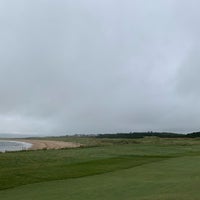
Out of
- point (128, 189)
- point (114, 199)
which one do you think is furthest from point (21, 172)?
point (114, 199)

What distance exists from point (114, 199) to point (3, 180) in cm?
1106

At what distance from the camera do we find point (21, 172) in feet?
98.4

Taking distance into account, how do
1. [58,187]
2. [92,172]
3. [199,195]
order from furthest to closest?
1. [92,172]
2. [58,187]
3. [199,195]

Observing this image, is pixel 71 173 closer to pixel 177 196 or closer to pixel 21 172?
pixel 21 172

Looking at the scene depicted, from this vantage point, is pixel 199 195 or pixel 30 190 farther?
pixel 30 190

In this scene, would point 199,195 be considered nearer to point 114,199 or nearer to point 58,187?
point 114,199

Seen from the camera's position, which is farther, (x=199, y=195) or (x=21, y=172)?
(x=21, y=172)

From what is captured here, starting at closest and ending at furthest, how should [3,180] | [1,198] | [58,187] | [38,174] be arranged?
[1,198], [58,187], [3,180], [38,174]

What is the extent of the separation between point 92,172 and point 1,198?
1355 cm

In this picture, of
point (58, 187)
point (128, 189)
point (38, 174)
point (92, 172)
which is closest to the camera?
point (128, 189)

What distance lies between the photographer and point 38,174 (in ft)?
96.4

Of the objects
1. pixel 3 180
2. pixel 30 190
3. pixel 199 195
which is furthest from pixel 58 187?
pixel 199 195

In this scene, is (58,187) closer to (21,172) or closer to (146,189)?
(146,189)

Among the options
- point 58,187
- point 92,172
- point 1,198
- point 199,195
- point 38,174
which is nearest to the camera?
point 199,195
